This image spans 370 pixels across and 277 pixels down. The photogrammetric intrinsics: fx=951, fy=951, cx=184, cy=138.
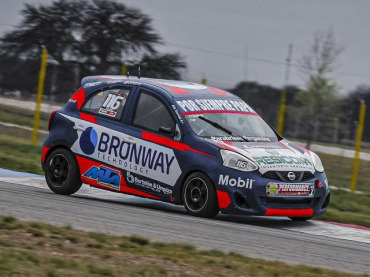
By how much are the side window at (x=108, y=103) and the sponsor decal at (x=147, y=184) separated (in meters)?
0.79

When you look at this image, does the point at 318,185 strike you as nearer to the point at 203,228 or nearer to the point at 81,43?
the point at 203,228

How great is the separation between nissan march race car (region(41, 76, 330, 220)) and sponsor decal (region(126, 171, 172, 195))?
1 centimetres

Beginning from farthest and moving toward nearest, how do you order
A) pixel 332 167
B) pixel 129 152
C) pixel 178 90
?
pixel 332 167, pixel 178 90, pixel 129 152

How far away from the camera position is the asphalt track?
845 centimetres

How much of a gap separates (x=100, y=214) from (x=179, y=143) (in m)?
1.32

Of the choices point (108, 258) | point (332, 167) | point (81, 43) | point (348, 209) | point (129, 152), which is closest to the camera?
point (108, 258)

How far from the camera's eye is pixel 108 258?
274 inches

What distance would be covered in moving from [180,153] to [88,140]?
4.80ft

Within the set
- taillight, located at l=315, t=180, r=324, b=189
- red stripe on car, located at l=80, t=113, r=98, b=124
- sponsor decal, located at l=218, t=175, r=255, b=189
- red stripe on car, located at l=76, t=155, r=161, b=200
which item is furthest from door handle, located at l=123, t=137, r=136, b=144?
taillight, located at l=315, t=180, r=324, b=189

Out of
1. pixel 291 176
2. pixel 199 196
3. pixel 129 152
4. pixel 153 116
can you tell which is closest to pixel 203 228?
pixel 199 196

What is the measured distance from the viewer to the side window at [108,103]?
1148 centimetres

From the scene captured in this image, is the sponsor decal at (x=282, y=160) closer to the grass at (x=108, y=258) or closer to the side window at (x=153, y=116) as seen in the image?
the side window at (x=153, y=116)

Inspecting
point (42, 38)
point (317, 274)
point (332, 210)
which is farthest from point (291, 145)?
point (42, 38)

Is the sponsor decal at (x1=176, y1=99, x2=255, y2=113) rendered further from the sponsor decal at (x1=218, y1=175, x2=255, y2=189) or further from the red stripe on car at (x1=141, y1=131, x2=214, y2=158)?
the sponsor decal at (x1=218, y1=175, x2=255, y2=189)
